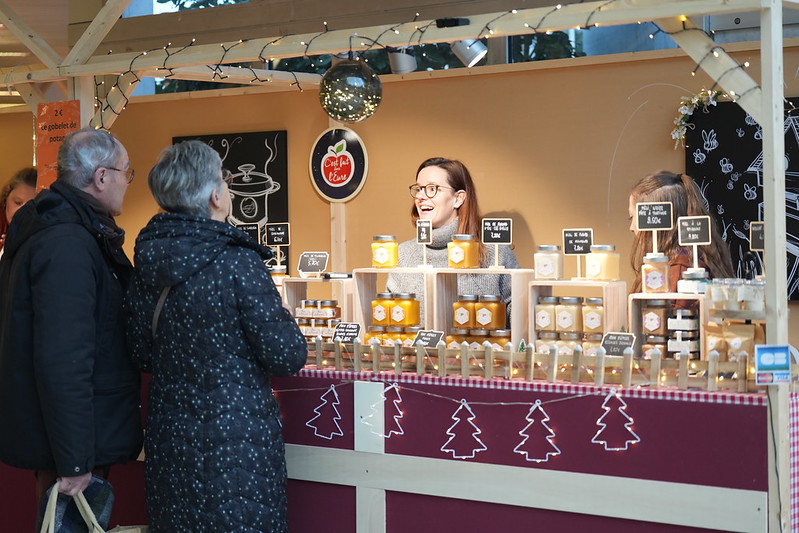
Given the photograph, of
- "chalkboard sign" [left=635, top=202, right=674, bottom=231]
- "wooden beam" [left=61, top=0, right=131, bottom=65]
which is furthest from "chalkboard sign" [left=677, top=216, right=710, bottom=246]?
"wooden beam" [left=61, top=0, right=131, bottom=65]

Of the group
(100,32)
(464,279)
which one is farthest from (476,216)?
(100,32)

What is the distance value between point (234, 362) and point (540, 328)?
141cm

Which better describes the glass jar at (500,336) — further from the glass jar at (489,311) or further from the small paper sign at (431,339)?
the small paper sign at (431,339)

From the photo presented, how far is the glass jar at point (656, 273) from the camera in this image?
3.53 m

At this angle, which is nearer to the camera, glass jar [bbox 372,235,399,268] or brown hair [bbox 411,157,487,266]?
glass jar [bbox 372,235,399,268]

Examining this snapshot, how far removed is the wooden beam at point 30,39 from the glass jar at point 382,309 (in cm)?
219

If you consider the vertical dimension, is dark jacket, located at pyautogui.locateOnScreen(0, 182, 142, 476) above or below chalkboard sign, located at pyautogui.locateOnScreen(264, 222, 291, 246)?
below

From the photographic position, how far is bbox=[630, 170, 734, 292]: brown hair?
4.16 metres

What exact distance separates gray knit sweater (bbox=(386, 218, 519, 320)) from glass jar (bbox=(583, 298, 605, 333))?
0.88m

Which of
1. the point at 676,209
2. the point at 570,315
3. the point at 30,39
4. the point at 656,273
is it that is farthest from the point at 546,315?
the point at 30,39

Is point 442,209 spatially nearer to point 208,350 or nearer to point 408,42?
point 408,42

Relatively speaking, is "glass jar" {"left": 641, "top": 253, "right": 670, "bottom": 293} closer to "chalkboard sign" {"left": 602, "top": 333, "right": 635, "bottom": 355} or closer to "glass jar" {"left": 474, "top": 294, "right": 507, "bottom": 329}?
"chalkboard sign" {"left": 602, "top": 333, "right": 635, "bottom": 355}

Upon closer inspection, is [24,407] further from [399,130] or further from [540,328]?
A: [399,130]

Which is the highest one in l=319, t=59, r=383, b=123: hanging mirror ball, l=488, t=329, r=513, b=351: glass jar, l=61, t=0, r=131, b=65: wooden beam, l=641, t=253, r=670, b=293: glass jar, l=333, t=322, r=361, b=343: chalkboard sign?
l=61, t=0, r=131, b=65: wooden beam
